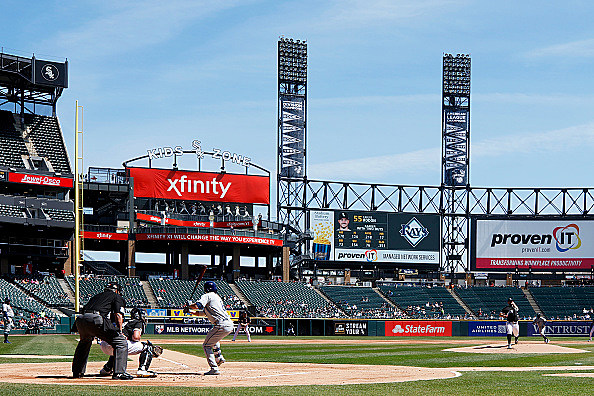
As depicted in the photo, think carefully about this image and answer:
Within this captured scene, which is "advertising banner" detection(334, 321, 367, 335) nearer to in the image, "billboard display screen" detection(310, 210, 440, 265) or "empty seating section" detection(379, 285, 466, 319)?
"empty seating section" detection(379, 285, 466, 319)

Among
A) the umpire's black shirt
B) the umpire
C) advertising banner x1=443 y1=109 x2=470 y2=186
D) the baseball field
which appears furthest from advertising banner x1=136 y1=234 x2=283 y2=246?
the umpire's black shirt

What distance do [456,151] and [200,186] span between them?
80.7 feet

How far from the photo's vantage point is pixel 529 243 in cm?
7750

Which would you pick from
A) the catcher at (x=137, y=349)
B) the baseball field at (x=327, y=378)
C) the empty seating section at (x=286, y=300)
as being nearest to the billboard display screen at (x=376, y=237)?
the empty seating section at (x=286, y=300)

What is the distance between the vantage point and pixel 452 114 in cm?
7944

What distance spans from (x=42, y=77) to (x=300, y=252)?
1030 inches

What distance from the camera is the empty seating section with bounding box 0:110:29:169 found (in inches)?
2318

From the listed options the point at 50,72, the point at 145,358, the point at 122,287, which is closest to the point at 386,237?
the point at 122,287

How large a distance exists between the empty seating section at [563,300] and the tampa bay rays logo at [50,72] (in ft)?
142

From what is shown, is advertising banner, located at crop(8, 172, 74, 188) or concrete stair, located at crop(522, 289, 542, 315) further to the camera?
concrete stair, located at crop(522, 289, 542, 315)

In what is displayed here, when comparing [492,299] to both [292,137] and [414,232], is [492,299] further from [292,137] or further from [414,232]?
[292,137]

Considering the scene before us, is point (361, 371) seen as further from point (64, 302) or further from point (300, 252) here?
point (300, 252)

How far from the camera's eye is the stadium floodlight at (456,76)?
79.7m

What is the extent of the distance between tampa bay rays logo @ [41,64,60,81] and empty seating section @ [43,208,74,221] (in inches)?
430
